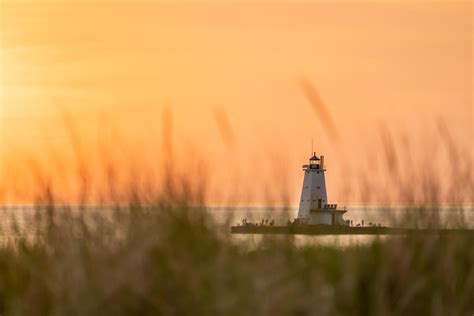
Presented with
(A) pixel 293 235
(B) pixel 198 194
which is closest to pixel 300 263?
(A) pixel 293 235

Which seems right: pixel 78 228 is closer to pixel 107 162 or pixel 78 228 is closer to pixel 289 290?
pixel 107 162

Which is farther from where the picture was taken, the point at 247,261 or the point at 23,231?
the point at 23,231

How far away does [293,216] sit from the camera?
666 cm

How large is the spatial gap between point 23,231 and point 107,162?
0.87m

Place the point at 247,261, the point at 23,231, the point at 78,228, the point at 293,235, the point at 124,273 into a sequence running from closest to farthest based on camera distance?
the point at 124,273 → the point at 247,261 → the point at 78,228 → the point at 293,235 → the point at 23,231

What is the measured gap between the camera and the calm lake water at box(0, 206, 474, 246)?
20.0ft

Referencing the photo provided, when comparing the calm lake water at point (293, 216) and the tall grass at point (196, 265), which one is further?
the calm lake water at point (293, 216)

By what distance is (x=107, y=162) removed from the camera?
698 cm

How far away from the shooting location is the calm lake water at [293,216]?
240 inches

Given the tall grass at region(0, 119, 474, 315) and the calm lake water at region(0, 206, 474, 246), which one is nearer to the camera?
the tall grass at region(0, 119, 474, 315)

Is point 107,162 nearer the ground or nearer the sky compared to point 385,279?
nearer the sky

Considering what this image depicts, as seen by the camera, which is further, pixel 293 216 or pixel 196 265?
pixel 293 216

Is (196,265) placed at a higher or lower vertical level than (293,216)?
lower

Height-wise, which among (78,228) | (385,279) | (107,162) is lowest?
(385,279)
